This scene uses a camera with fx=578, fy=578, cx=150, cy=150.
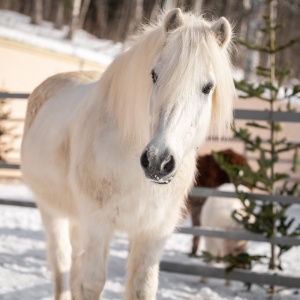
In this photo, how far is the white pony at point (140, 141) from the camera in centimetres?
248

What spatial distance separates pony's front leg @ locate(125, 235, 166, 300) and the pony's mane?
65 centimetres

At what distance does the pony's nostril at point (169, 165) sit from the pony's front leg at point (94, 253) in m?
0.71

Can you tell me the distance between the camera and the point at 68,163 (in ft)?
10.8

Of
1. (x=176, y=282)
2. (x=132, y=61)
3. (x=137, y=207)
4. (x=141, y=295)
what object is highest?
(x=132, y=61)

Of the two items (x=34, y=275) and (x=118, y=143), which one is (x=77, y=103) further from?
(x=34, y=275)

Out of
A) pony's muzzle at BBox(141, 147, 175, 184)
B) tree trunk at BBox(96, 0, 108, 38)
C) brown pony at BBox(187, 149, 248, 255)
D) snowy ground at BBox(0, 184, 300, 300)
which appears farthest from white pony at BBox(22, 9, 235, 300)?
tree trunk at BBox(96, 0, 108, 38)

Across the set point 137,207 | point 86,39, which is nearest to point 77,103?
point 137,207

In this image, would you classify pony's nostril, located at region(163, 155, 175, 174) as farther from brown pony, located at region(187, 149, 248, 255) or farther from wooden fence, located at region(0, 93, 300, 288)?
brown pony, located at region(187, 149, 248, 255)

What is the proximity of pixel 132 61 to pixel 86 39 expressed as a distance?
1964 cm

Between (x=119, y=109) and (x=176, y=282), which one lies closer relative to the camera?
(x=119, y=109)

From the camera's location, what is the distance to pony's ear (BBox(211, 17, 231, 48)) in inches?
107

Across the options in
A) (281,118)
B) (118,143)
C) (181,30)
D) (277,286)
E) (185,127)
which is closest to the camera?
(185,127)

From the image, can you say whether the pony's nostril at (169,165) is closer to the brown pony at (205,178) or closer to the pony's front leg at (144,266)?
the pony's front leg at (144,266)

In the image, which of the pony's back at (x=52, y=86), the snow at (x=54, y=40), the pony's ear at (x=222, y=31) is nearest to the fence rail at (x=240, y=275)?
the pony's back at (x=52, y=86)
